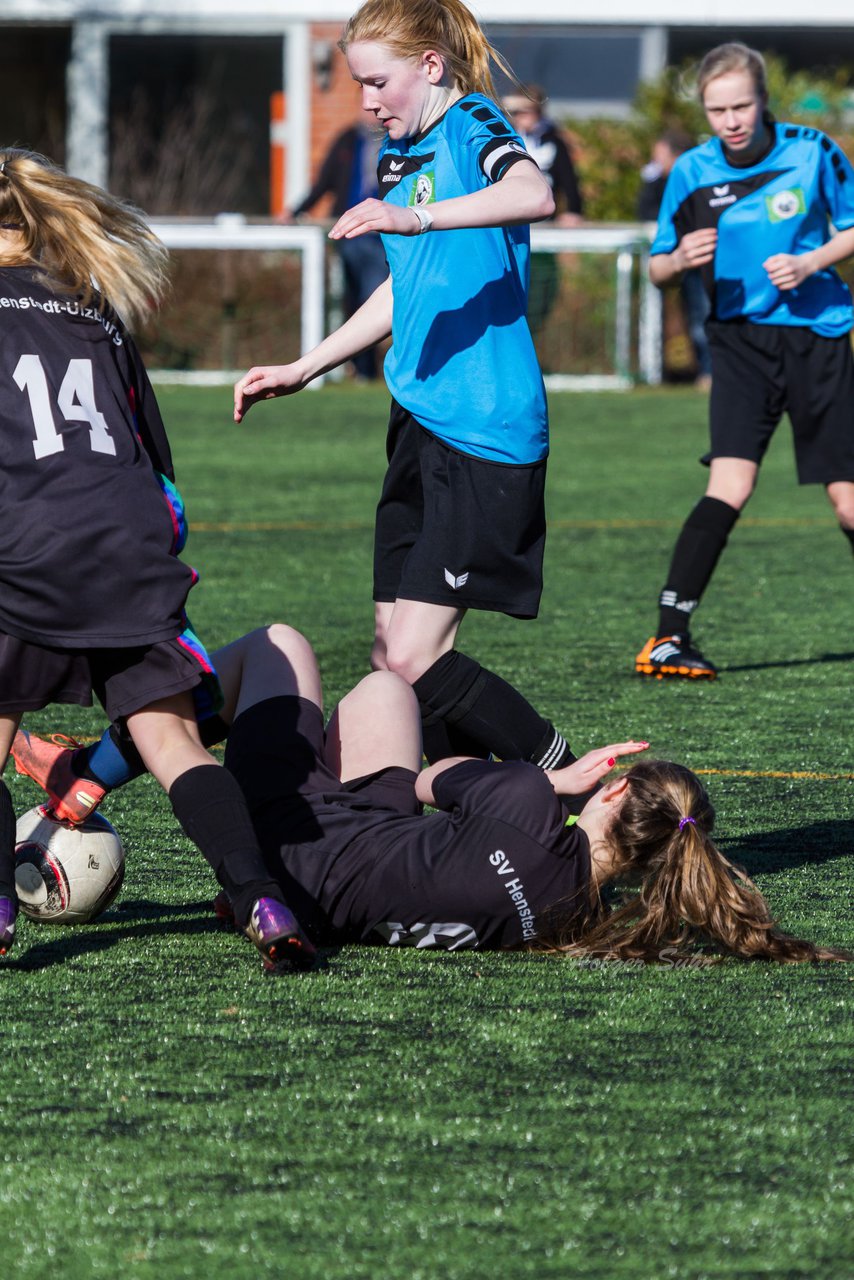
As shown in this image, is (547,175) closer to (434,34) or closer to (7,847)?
(434,34)

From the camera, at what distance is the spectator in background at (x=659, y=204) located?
56.8 ft

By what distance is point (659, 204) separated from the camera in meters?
18.0

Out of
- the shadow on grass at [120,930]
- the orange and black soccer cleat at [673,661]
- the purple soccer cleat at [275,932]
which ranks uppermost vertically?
the purple soccer cleat at [275,932]

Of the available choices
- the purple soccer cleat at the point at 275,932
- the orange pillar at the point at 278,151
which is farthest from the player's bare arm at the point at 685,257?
the orange pillar at the point at 278,151

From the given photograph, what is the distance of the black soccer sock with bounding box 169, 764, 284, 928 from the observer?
11.1ft

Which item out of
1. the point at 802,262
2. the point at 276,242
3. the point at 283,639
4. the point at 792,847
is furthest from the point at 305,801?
the point at 276,242

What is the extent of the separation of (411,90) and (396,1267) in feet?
8.61

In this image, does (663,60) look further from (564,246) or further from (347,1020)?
(347,1020)

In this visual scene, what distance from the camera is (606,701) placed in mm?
6117

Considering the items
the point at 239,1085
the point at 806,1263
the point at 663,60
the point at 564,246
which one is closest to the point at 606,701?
the point at 239,1085

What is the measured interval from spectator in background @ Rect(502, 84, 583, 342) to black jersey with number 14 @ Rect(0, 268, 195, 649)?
1307 centimetres

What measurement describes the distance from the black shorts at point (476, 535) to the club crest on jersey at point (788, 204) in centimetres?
266

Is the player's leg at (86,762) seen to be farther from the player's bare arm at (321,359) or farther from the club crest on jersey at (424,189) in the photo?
the club crest on jersey at (424,189)

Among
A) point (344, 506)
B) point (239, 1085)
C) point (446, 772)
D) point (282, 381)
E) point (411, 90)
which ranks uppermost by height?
point (411, 90)
